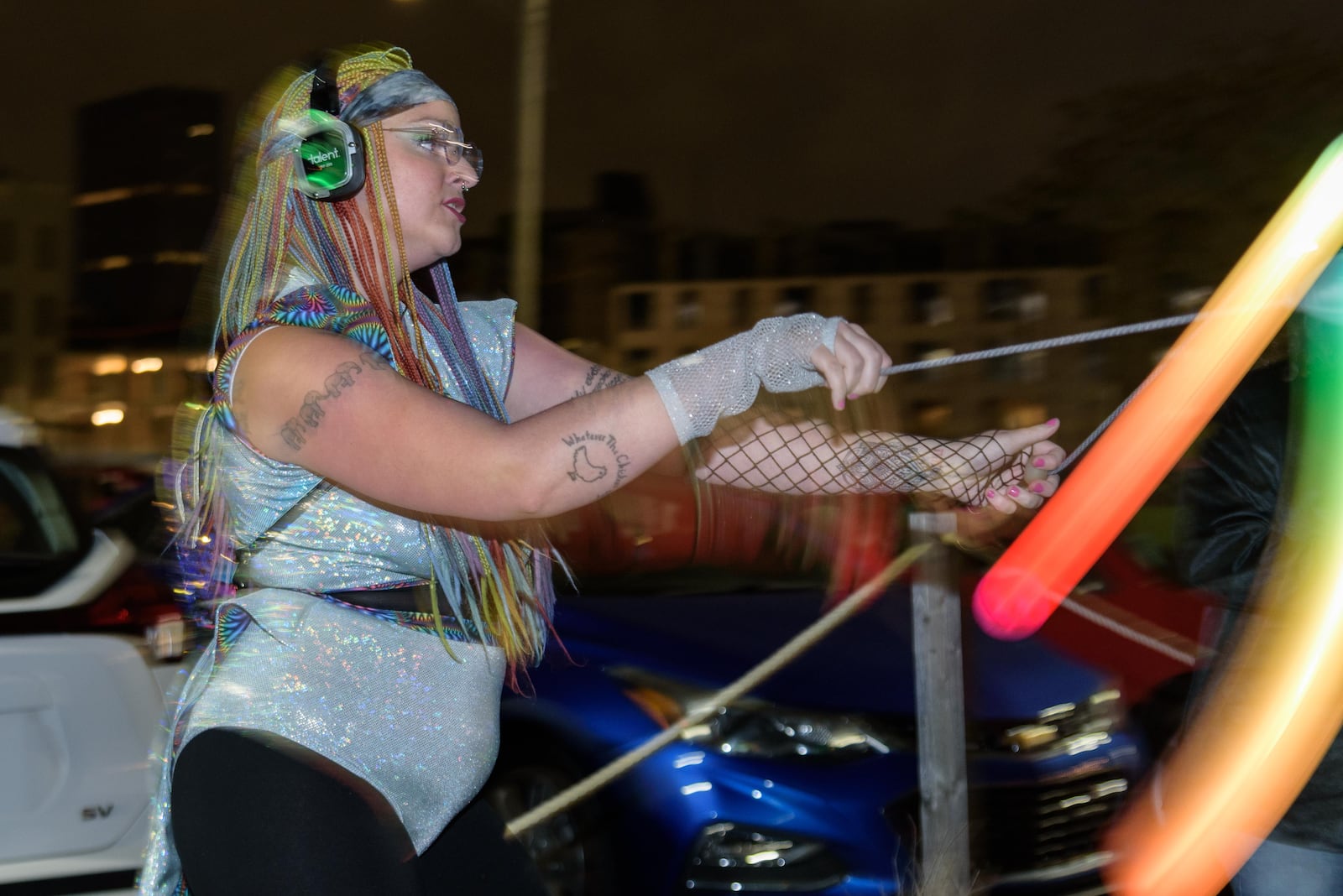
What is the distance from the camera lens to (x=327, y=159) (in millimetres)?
1954

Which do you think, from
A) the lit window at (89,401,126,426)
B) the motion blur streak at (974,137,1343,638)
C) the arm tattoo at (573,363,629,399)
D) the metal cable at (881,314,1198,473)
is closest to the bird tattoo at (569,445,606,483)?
the metal cable at (881,314,1198,473)

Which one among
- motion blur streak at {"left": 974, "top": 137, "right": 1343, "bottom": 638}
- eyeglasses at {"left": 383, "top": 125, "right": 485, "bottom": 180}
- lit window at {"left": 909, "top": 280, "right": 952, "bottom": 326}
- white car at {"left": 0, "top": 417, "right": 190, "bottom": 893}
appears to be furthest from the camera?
lit window at {"left": 909, "top": 280, "right": 952, "bottom": 326}

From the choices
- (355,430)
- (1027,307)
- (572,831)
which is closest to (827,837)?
(572,831)

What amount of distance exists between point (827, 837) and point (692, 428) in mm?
2611

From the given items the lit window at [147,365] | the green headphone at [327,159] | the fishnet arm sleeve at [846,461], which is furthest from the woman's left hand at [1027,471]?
the lit window at [147,365]

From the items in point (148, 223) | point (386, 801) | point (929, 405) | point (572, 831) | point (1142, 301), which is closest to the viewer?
point (386, 801)

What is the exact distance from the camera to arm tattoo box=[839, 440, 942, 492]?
7.66ft

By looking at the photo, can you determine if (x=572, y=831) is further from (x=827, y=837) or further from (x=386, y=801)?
(x=386, y=801)

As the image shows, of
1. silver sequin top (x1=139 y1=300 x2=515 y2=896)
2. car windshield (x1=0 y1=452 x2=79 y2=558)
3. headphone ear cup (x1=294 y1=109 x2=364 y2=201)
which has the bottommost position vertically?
car windshield (x1=0 y1=452 x2=79 y2=558)

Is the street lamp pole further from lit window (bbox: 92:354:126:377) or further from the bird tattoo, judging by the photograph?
lit window (bbox: 92:354:126:377)

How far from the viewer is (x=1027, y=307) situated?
60.2 m

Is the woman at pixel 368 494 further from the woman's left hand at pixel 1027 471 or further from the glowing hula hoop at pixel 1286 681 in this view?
the glowing hula hoop at pixel 1286 681

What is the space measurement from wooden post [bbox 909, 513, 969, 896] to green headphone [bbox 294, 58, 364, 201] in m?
2.34

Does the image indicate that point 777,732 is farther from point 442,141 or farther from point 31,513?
point 442,141
